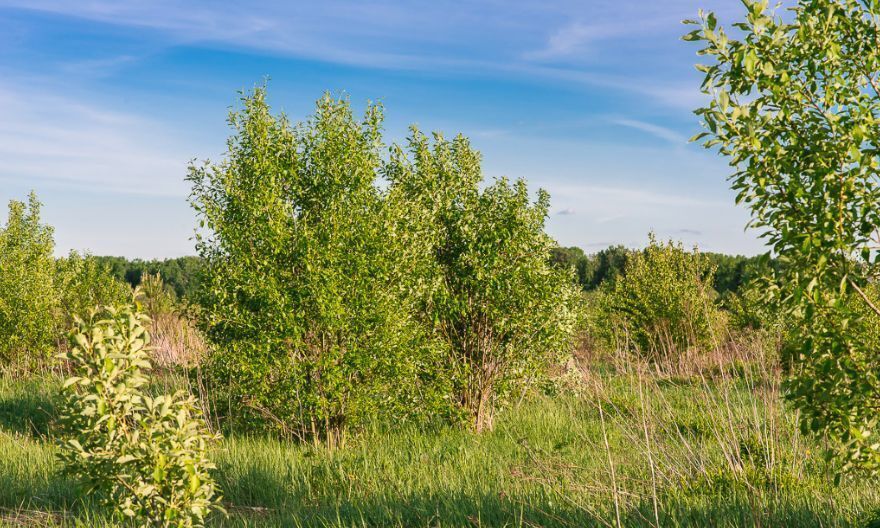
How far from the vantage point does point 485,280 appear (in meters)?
11.2

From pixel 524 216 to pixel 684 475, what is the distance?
5595 millimetres

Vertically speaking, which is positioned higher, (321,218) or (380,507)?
(321,218)

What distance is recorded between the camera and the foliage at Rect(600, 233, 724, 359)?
19.5m

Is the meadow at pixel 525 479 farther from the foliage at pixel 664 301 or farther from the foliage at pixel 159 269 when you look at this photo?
the foliage at pixel 159 269

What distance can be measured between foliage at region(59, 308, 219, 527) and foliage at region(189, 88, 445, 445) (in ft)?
15.3

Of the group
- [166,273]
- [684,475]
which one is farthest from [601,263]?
[684,475]

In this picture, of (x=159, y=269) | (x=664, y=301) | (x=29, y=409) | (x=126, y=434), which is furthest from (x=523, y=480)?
(x=159, y=269)

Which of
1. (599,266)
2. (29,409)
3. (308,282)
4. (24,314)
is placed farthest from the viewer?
(599,266)

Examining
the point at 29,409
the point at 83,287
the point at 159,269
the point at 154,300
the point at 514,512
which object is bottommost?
the point at 29,409

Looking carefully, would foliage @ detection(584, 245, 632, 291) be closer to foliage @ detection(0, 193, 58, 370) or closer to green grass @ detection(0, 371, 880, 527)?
foliage @ detection(0, 193, 58, 370)

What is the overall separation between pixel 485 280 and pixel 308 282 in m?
2.98

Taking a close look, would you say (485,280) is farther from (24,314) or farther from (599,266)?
(599,266)

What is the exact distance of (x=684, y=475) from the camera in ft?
22.4

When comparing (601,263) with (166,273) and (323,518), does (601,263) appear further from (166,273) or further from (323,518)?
(323,518)
